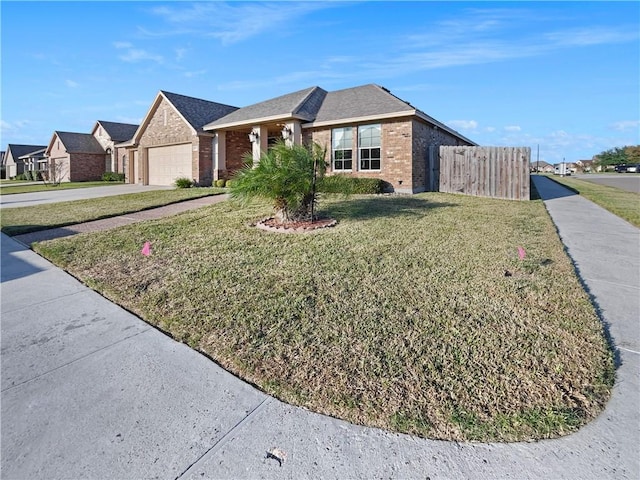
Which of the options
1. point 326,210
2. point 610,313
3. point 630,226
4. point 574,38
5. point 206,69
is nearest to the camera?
point 610,313

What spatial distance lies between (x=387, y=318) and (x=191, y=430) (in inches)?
81.4

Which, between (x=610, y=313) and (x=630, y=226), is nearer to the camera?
(x=610, y=313)

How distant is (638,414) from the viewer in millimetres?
2352

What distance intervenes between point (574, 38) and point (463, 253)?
34.9 feet

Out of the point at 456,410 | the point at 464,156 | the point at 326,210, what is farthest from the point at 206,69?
the point at 456,410

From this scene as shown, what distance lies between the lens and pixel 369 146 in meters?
15.3

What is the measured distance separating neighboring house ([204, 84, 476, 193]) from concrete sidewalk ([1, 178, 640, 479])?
34.6 ft

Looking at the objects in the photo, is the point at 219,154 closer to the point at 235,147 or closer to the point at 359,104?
the point at 235,147

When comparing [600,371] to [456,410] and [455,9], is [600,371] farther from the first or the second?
[455,9]

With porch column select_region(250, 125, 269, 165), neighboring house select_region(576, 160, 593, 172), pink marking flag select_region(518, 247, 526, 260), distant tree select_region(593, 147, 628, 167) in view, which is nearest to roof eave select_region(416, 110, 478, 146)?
porch column select_region(250, 125, 269, 165)

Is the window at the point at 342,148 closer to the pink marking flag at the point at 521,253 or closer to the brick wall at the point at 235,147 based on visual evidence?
the brick wall at the point at 235,147

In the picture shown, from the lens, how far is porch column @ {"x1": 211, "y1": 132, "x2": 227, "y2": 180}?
788 inches

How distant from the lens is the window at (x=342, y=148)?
15.8 m

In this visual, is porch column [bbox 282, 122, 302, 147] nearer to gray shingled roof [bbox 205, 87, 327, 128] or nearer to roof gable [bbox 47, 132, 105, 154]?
gray shingled roof [bbox 205, 87, 327, 128]
